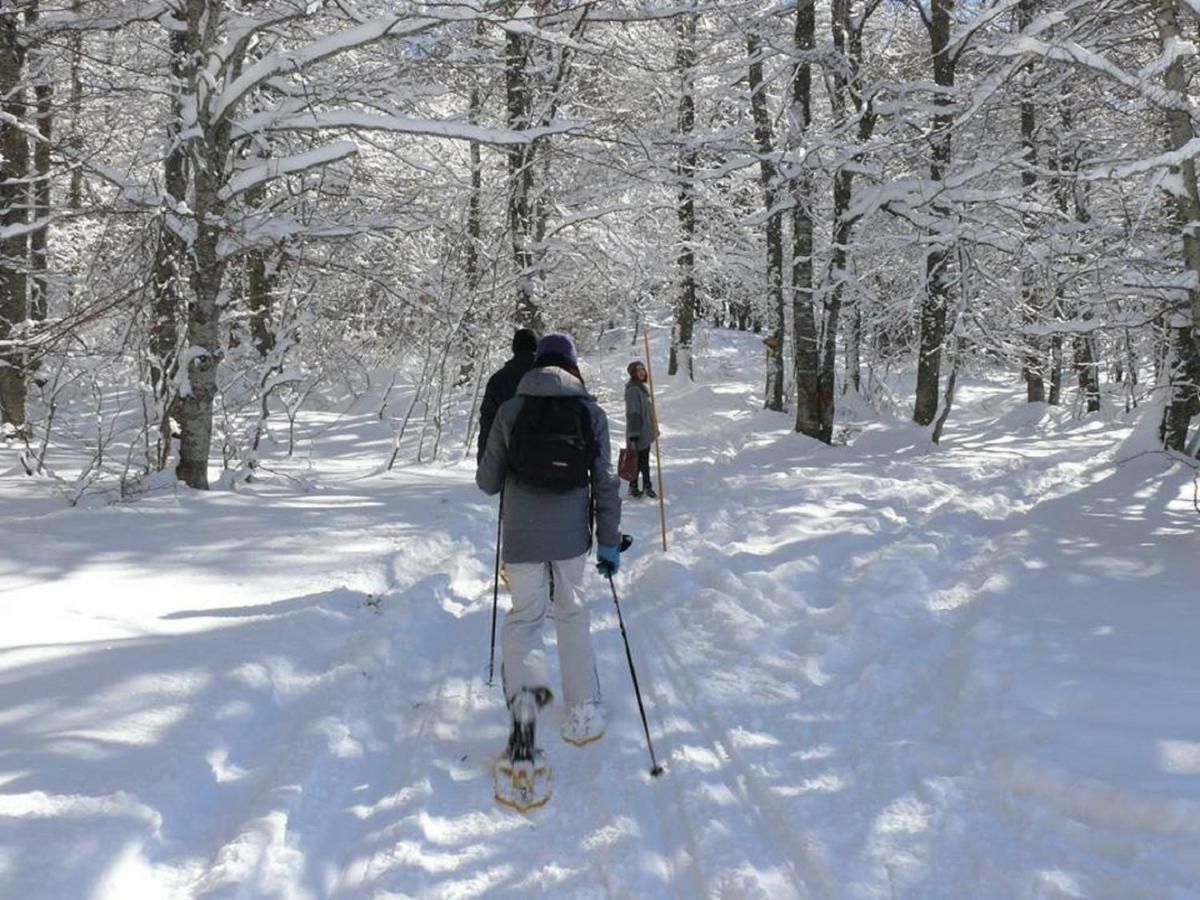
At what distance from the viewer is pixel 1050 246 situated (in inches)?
377

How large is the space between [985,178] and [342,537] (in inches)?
527

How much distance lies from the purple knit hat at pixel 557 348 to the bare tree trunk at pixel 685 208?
7484 mm

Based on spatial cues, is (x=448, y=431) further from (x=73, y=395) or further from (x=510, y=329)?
(x=73, y=395)

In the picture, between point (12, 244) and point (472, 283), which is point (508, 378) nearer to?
point (12, 244)

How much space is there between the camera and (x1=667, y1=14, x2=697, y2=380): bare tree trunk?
52.0 ft

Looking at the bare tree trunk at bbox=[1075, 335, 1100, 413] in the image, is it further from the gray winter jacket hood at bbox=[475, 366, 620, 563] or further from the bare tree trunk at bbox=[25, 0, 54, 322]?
the bare tree trunk at bbox=[25, 0, 54, 322]

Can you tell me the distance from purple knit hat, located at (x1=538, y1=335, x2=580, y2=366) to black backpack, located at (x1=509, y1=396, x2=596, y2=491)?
0.96 ft

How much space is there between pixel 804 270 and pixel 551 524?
10.7 m

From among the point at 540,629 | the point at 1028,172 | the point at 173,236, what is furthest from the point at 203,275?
the point at 1028,172

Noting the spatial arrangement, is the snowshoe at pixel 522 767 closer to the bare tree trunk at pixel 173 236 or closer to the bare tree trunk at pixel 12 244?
the bare tree trunk at pixel 173 236

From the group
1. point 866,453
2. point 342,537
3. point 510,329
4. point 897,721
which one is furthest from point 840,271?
point 897,721

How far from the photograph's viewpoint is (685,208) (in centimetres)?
→ 2216

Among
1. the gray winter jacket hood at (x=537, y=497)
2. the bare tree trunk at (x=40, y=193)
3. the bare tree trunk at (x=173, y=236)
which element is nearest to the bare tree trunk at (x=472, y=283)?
the bare tree trunk at (x=173, y=236)

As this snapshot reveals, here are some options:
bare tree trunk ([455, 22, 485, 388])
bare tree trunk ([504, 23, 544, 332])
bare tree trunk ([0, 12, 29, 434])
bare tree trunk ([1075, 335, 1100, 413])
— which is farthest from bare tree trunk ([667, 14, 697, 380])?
bare tree trunk ([1075, 335, 1100, 413])
